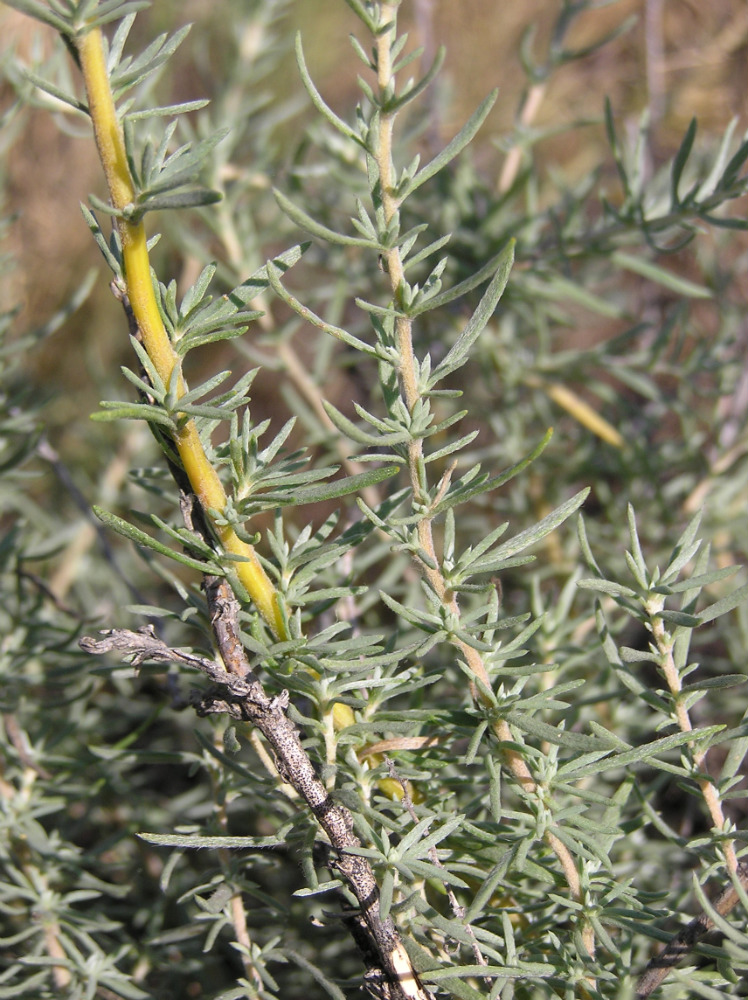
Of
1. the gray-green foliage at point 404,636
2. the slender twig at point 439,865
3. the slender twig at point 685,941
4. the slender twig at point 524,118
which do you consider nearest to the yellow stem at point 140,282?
the gray-green foliage at point 404,636

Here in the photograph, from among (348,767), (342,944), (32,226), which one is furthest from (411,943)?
(32,226)

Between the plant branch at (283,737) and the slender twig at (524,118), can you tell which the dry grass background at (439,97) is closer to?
the slender twig at (524,118)

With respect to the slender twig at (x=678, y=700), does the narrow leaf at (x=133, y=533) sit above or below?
above

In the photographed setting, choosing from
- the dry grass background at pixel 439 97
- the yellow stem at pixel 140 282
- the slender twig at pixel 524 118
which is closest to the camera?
the yellow stem at pixel 140 282

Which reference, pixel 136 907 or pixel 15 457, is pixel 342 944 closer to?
pixel 136 907

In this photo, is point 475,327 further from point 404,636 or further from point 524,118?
point 524,118
